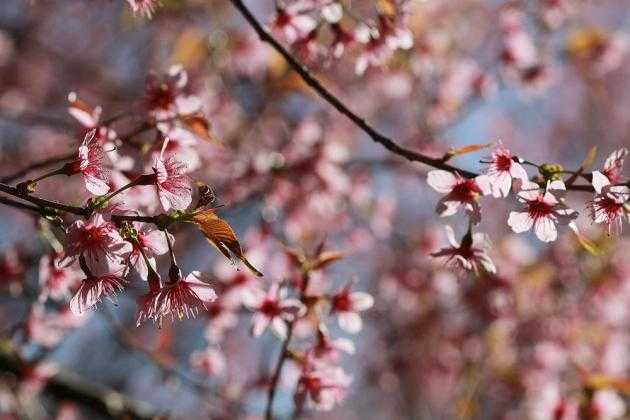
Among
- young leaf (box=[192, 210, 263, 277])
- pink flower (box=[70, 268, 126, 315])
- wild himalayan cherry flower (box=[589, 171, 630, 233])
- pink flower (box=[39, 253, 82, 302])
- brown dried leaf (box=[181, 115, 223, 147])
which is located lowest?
pink flower (box=[70, 268, 126, 315])

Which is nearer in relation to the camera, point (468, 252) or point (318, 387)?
point (468, 252)

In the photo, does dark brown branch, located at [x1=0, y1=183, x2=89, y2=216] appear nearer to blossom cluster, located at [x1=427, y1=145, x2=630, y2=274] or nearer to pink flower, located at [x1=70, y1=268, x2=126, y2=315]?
pink flower, located at [x1=70, y1=268, x2=126, y2=315]

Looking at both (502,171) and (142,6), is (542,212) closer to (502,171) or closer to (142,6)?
(502,171)

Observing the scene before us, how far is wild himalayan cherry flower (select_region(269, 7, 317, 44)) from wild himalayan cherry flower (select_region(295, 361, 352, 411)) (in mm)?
839

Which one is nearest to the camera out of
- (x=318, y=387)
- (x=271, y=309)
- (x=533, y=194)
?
(x=533, y=194)

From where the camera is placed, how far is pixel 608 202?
1394mm

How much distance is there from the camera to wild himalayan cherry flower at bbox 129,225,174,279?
4.20 ft

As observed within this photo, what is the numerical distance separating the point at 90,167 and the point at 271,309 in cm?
69

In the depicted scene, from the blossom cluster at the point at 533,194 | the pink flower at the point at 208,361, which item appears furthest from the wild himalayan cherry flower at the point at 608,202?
the pink flower at the point at 208,361

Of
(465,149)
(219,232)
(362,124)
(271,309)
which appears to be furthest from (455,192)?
(271,309)

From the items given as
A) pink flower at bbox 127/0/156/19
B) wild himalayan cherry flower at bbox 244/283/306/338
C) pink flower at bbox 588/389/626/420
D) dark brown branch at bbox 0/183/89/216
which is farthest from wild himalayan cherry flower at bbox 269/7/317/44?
pink flower at bbox 588/389/626/420

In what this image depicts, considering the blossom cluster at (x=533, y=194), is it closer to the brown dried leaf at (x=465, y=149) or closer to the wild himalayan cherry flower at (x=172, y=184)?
the brown dried leaf at (x=465, y=149)

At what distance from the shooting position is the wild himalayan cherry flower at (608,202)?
1.35m

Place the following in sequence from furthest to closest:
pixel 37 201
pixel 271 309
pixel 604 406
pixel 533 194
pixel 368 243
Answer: pixel 368 243, pixel 604 406, pixel 271 309, pixel 533 194, pixel 37 201
